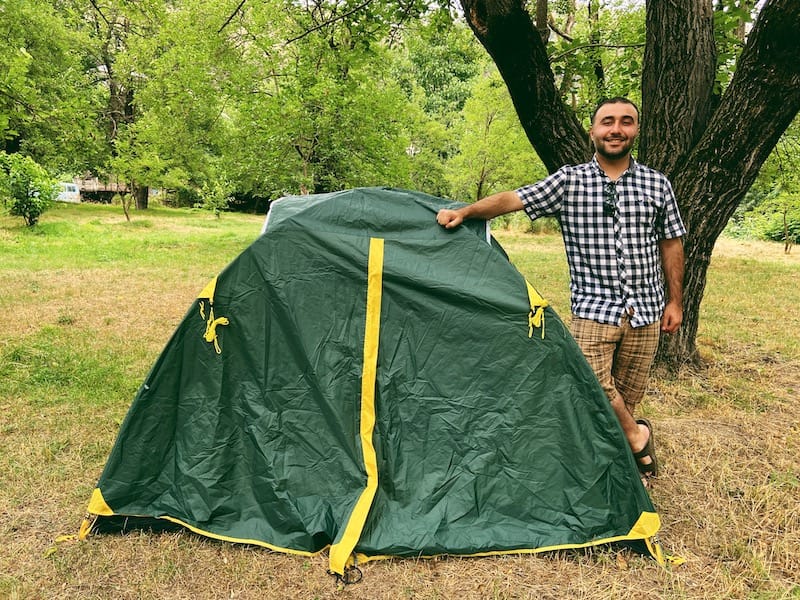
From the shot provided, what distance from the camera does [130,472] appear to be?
9.76ft

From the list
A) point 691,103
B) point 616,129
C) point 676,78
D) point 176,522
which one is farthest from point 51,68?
point 616,129

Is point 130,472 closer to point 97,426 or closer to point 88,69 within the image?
point 97,426

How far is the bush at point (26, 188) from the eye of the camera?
1398 cm

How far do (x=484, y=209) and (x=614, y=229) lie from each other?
0.65m

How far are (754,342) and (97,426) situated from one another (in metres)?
6.51

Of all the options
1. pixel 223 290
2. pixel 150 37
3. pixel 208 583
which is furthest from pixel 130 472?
pixel 150 37

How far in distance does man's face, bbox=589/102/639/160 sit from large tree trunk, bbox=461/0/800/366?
152cm

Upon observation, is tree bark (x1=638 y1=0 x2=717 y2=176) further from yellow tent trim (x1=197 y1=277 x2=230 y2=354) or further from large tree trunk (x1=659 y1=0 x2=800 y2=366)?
yellow tent trim (x1=197 y1=277 x2=230 y2=354)

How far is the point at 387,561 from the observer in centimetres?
273

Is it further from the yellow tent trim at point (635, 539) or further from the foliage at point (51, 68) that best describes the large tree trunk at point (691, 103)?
the foliage at point (51, 68)

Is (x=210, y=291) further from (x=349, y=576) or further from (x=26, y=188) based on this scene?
(x=26, y=188)

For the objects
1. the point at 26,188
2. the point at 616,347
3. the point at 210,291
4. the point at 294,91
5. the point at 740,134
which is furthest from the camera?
the point at 26,188

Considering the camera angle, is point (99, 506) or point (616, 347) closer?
point (99, 506)

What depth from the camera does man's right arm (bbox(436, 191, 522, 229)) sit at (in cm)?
293
